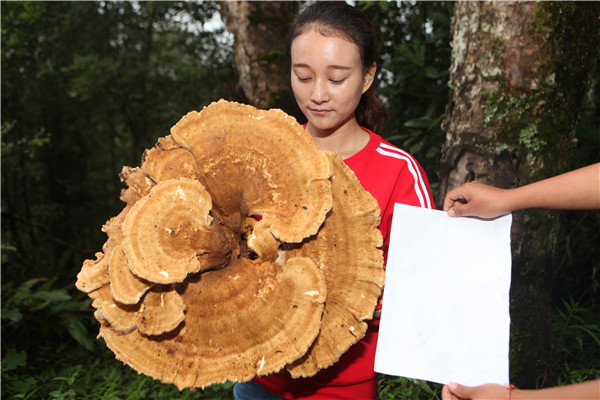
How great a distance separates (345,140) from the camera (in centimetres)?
192

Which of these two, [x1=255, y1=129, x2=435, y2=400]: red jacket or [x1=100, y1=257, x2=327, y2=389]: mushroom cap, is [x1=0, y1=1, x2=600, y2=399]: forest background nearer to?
[x1=255, y1=129, x2=435, y2=400]: red jacket

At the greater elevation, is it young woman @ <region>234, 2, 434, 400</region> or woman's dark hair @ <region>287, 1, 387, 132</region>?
woman's dark hair @ <region>287, 1, 387, 132</region>

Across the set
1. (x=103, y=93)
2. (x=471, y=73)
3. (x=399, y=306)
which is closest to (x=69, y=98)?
(x=103, y=93)

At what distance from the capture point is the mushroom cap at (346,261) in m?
1.38

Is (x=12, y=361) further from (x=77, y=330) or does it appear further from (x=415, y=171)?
(x=415, y=171)

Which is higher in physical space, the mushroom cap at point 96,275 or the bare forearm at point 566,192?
the bare forearm at point 566,192

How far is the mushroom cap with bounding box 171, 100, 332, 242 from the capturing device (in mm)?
1374

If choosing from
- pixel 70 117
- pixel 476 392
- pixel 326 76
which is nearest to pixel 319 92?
pixel 326 76

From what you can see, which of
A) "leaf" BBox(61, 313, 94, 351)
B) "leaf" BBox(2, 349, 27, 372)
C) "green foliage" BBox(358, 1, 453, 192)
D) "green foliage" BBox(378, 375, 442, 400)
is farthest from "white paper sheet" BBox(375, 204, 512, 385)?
"leaf" BBox(61, 313, 94, 351)

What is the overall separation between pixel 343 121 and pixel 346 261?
741 millimetres

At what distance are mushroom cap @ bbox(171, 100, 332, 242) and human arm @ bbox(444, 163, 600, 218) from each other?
2.05 ft

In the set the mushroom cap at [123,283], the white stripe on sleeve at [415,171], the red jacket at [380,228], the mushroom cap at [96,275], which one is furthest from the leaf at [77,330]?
the white stripe on sleeve at [415,171]

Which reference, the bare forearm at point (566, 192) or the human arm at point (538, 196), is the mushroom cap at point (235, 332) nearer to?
the human arm at point (538, 196)

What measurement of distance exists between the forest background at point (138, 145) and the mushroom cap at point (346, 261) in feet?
4.63
